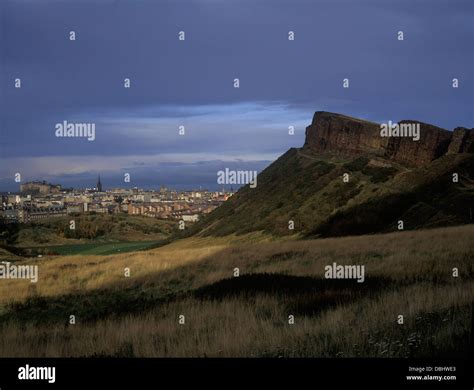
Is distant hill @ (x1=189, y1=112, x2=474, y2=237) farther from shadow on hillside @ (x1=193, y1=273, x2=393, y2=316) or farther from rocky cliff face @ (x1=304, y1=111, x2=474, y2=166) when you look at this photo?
shadow on hillside @ (x1=193, y1=273, x2=393, y2=316)

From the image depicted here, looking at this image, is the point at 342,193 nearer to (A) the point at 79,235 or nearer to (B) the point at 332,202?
(B) the point at 332,202

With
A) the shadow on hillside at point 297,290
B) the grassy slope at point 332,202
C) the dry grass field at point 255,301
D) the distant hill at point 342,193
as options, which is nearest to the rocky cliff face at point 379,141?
the distant hill at point 342,193

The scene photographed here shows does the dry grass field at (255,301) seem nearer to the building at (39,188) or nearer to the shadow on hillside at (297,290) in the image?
the shadow on hillside at (297,290)

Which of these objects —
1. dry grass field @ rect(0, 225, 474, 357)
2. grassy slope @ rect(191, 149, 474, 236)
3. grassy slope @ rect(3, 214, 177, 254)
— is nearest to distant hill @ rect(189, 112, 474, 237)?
grassy slope @ rect(191, 149, 474, 236)

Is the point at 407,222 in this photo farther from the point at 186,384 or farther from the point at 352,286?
the point at 186,384

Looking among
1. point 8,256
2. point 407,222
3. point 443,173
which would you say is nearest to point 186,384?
point 8,256

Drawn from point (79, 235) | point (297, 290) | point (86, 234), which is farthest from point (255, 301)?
point (79, 235)
